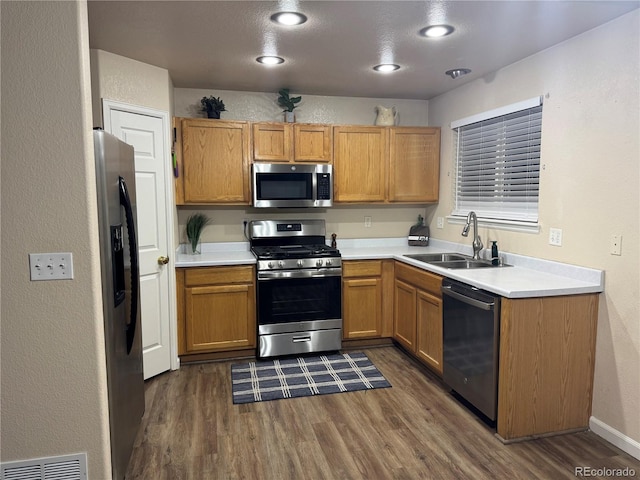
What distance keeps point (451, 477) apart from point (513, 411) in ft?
1.88

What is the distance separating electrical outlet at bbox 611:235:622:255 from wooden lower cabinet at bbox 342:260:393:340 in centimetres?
184

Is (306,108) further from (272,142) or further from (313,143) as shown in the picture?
(272,142)

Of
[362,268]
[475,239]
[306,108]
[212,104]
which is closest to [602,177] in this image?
[475,239]

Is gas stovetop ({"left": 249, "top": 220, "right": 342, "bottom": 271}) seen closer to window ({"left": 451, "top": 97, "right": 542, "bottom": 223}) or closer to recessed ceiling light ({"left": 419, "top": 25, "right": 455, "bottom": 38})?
window ({"left": 451, "top": 97, "right": 542, "bottom": 223})

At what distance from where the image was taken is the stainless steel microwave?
3.99 meters

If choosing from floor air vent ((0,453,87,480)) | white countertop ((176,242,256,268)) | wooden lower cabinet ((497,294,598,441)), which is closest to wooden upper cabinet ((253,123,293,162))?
white countertop ((176,242,256,268))

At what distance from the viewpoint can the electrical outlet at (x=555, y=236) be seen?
9.53 feet

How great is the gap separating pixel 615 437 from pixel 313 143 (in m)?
3.07

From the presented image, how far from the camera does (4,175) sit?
5.38ft

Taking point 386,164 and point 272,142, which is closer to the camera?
point 272,142

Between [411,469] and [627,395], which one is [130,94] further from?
[627,395]

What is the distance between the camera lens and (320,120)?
4.40 m

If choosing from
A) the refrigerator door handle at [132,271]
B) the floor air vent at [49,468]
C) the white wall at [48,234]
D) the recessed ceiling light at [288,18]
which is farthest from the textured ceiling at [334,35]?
the floor air vent at [49,468]

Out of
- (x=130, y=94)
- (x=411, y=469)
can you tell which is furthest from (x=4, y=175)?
(x=411, y=469)
